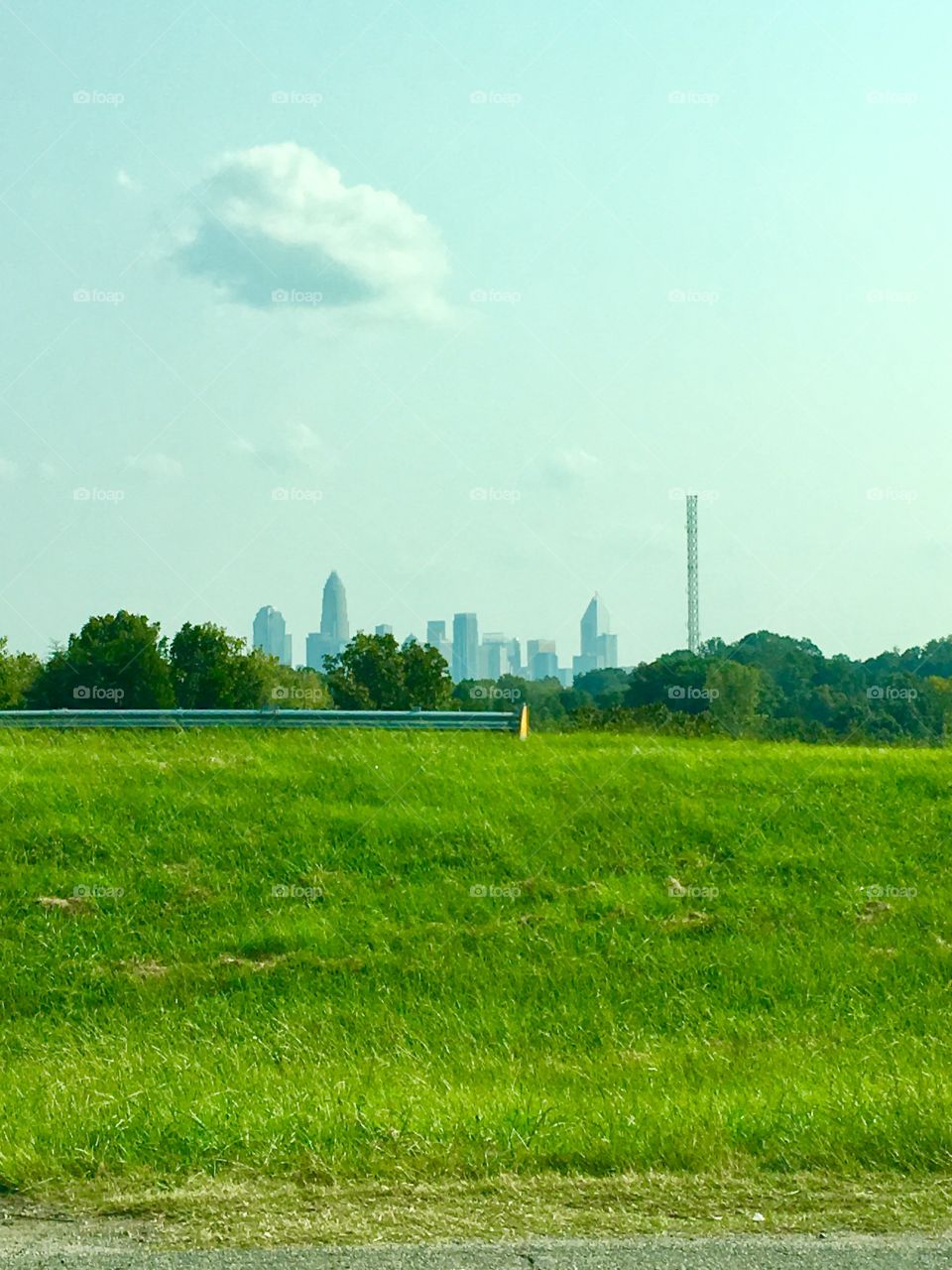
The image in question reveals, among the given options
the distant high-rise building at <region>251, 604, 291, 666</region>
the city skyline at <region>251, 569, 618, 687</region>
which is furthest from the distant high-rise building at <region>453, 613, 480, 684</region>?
the distant high-rise building at <region>251, 604, 291, 666</region>

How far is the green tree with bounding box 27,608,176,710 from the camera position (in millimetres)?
55844

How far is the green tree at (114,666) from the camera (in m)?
55.8

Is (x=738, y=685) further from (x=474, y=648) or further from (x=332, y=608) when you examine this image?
(x=332, y=608)

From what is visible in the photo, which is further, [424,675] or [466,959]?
[424,675]

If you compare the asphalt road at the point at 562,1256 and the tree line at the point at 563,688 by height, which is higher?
the tree line at the point at 563,688

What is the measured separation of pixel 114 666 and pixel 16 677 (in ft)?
62.9

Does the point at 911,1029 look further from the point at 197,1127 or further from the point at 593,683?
the point at 593,683

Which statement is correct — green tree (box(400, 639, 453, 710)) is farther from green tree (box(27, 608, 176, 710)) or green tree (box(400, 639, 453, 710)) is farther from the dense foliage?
the dense foliage

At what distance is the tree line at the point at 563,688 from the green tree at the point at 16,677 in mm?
110

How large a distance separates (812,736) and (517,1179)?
53.3 feet

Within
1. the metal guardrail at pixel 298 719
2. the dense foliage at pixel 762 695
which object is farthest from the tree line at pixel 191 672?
the metal guardrail at pixel 298 719

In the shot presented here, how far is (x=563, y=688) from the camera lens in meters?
40.5

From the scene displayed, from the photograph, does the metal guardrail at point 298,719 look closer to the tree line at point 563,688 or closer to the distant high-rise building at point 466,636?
the tree line at point 563,688

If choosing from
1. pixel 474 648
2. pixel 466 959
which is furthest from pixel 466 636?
pixel 466 959
